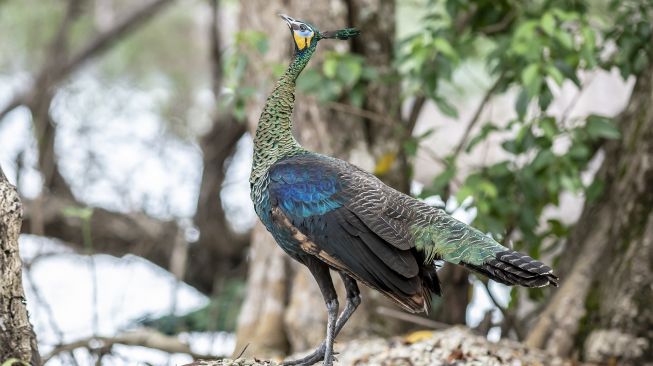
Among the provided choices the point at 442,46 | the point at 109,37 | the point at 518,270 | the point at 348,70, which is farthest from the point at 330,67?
the point at 109,37

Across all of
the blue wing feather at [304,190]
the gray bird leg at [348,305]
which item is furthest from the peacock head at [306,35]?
the gray bird leg at [348,305]

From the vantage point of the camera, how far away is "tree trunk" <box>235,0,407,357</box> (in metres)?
6.81

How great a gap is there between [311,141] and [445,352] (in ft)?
6.83

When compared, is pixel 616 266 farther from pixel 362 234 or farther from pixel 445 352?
pixel 362 234

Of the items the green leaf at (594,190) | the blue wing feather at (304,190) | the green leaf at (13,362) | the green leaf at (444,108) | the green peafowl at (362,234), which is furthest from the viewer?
the green leaf at (444,108)

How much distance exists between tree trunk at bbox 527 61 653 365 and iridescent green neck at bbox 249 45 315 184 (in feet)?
8.38

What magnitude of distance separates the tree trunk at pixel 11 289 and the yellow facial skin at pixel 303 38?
1457 millimetres

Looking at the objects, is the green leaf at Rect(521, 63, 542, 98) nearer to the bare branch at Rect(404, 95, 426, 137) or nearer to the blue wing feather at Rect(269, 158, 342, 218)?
the bare branch at Rect(404, 95, 426, 137)

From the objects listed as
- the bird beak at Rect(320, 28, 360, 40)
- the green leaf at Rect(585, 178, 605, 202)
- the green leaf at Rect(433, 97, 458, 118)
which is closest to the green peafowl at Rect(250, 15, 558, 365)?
the bird beak at Rect(320, 28, 360, 40)

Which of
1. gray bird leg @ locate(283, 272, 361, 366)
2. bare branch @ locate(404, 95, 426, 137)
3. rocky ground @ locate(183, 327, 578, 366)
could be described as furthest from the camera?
bare branch @ locate(404, 95, 426, 137)

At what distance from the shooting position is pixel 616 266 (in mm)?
6059

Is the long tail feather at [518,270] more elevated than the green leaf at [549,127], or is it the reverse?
the green leaf at [549,127]

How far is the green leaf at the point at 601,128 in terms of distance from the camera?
5.88m

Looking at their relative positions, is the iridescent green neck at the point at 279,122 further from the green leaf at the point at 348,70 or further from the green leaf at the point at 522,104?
the green leaf at the point at 522,104
